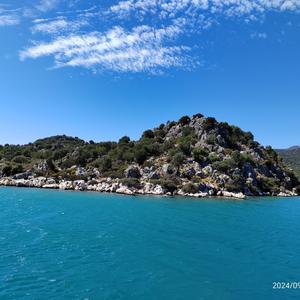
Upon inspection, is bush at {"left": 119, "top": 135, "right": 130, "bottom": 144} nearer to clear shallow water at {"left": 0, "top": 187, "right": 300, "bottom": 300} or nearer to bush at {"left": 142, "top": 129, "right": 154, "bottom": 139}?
bush at {"left": 142, "top": 129, "right": 154, "bottom": 139}

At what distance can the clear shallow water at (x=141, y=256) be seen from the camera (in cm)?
2364

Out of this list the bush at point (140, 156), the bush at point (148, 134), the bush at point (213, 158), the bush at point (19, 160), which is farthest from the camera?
the bush at point (148, 134)

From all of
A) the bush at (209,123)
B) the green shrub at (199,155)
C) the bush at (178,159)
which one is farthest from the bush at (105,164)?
the bush at (209,123)

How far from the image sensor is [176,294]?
23156 millimetres

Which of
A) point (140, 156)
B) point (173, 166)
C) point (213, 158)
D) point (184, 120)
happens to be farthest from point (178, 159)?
point (184, 120)

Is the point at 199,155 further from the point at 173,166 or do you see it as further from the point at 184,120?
the point at 184,120

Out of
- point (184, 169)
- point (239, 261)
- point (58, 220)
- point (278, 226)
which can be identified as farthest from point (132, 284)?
point (184, 169)

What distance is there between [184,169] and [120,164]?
24.1m

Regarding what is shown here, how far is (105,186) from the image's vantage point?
99.2 metres

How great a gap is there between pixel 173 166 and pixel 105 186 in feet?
76.2

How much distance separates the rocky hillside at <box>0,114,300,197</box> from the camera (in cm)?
10100

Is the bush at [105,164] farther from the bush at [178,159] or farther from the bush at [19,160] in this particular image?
the bush at [19,160]

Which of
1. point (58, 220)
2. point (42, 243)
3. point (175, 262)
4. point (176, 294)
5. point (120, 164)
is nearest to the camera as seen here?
point (176, 294)

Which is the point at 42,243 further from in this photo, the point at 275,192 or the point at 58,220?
the point at 275,192
